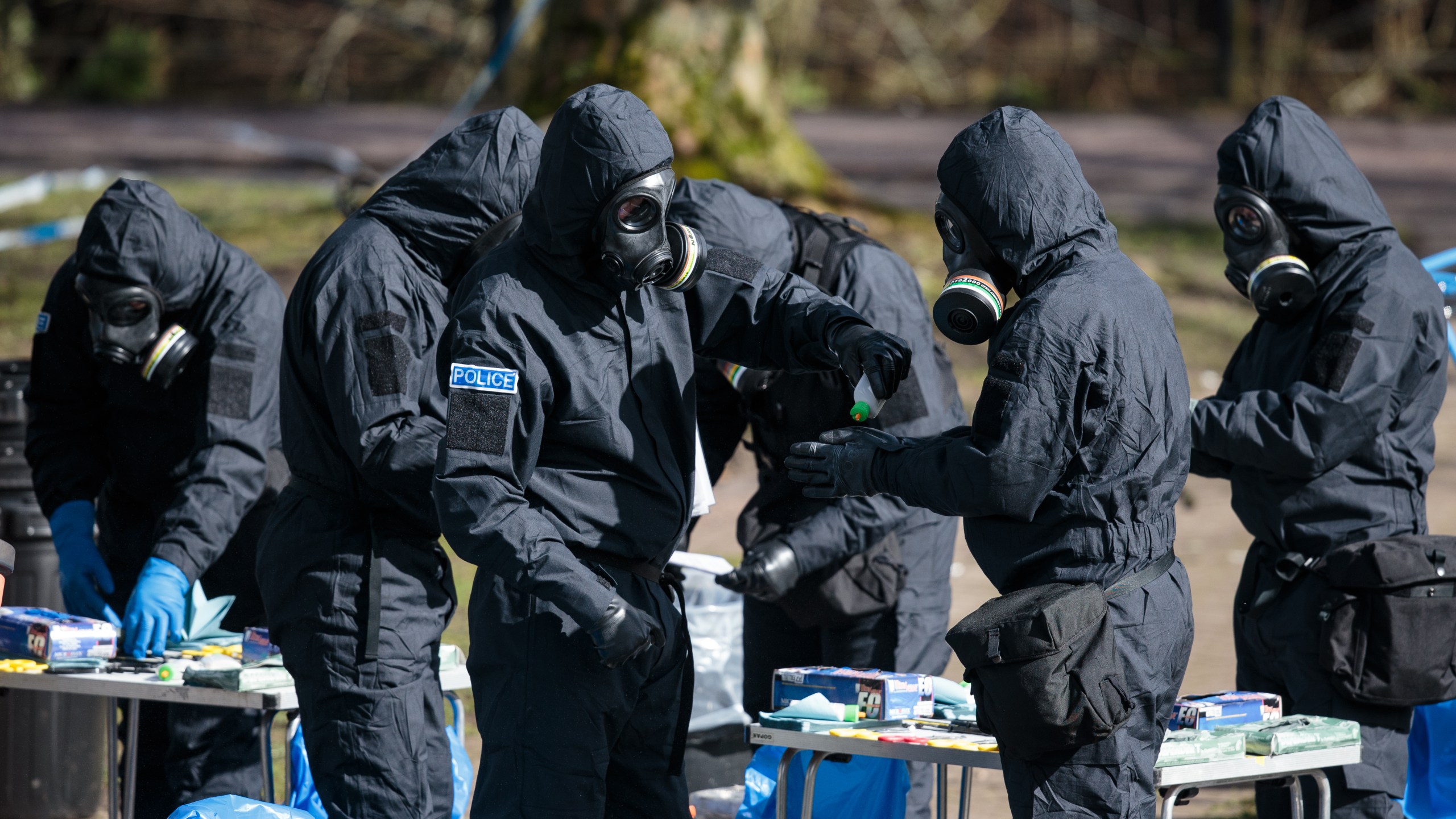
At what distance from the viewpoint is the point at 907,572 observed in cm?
438

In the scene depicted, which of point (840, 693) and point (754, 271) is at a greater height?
point (754, 271)

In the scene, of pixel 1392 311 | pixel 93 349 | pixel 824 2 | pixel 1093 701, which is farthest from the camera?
pixel 824 2

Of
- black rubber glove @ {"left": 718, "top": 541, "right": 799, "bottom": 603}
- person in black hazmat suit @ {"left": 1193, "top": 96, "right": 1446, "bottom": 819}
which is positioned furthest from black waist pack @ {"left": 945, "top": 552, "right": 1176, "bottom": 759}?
person in black hazmat suit @ {"left": 1193, "top": 96, "right": 1446, "bottom": 819}

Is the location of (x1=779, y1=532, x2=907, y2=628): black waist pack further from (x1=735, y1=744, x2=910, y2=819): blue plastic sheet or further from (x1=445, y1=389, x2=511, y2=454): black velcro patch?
(x1=445, y1=389, x2=511, y2=454): black velcro patch

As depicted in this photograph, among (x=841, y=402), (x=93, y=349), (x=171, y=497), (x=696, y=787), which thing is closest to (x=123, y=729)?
(x=171, y=497)

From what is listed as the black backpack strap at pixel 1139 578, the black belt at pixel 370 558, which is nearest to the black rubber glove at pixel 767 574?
the black belt at pixel 370 558

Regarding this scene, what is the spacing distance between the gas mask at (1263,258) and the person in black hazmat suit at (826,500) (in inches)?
33.7

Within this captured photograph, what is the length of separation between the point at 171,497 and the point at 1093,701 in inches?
111

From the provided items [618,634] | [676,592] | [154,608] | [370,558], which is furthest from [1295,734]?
[154,608]

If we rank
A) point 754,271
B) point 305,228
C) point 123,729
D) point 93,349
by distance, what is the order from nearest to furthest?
point 754,271, point 93,349, point 123,729, point 305,228

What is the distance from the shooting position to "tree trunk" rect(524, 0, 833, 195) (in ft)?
35.1

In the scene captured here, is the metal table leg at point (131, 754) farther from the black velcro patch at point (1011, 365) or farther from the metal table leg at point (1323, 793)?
the metal table leg at point (1323, 793)

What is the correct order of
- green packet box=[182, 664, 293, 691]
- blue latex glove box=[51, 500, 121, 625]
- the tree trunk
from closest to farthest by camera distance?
1. green packet box=[182, 664, 293, 691]
2. blue latex glove box=[51, 500, 121, 625]
3. the tree trunk

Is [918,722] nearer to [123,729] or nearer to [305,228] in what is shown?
[123,729]
